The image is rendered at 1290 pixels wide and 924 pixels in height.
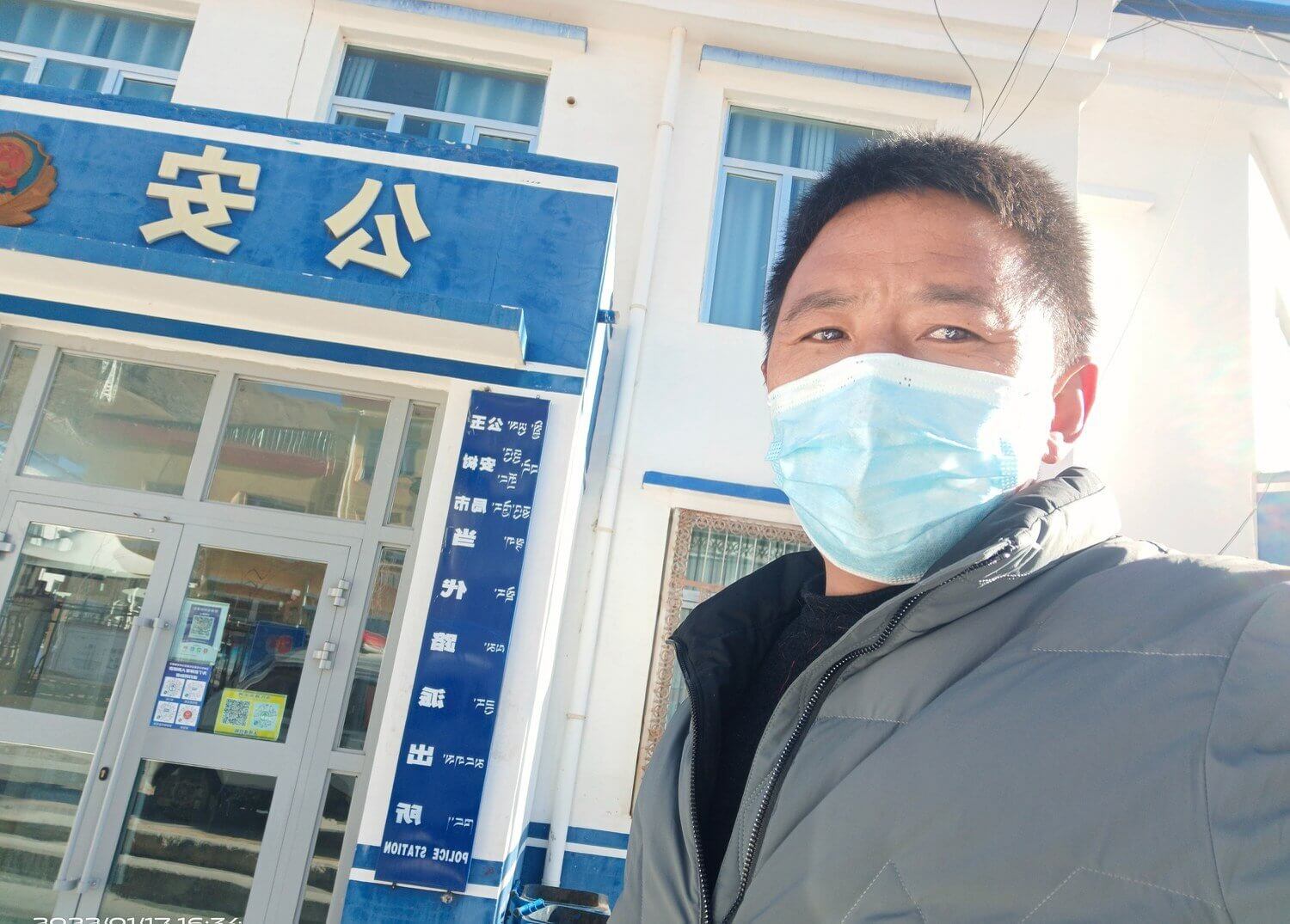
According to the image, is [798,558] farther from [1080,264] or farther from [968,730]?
[968,730]

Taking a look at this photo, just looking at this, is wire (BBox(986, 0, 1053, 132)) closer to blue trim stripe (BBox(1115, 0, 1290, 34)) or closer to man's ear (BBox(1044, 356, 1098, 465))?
blue trim stripe (BBox(1115, 0, 1290, 34))

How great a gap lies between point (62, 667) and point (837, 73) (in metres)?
6.28

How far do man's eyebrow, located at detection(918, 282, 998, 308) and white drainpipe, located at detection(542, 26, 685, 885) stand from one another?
12.7 ft

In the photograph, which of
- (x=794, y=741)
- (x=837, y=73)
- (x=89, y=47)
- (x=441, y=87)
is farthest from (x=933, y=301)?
(x=89, y=47)

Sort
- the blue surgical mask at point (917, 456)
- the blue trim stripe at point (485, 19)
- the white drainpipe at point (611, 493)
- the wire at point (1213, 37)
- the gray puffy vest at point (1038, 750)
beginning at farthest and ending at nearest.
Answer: the wire at point (1213, 37) → the blue trim stripe at point (485, 19) → the white drainpipe at point (611, 493) → the blue surgical mask at point (917, 456) → the gray puffy vest at point (1038, 750)

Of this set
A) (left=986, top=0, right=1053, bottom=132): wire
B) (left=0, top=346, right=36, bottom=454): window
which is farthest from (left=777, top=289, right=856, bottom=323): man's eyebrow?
(left=986, top=0, right=1053, bottom=132): wire

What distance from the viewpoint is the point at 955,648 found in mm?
994

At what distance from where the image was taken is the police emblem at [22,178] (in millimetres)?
4219

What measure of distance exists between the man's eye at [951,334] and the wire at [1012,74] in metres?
5.63

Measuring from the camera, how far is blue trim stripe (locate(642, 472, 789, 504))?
5.18 meters

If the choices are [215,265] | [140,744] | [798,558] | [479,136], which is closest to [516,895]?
[140,744]

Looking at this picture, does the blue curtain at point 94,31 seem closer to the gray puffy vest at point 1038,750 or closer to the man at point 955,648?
the man at point 955,648

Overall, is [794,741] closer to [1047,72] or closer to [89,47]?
[1047,72]

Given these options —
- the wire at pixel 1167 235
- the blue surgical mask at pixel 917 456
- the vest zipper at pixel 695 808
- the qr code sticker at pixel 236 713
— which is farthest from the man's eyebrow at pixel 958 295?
the wire at pixel 1167 235
